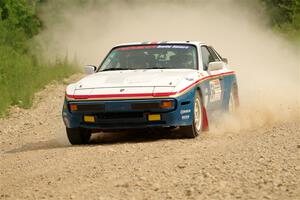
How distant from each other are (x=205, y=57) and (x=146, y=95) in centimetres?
231

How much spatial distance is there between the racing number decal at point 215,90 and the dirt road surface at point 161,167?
64cm

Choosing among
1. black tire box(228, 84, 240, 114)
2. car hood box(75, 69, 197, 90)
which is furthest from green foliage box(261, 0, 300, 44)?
car hood box(75, 69, 197, 90)

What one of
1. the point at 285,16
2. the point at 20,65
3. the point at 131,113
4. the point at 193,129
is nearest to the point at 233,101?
the point at 193,129

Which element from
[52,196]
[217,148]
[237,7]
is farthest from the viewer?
[237,7]

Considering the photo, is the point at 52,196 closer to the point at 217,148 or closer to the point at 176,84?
the point at 217,148

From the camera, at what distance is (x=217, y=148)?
8758 mm

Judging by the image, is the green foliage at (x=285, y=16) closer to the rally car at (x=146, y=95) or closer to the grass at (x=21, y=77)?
the grass at (x=21, y=77)

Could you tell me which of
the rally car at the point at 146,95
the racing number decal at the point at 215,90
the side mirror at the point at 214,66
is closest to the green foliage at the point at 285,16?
the racing number decal at the point at 215,90

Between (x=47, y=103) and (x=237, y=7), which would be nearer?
(x=47, y=103)

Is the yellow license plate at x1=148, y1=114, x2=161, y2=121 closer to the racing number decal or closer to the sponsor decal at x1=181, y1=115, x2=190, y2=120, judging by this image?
the sponsor decal at x1=181, y1=115, x2=190, y2=120

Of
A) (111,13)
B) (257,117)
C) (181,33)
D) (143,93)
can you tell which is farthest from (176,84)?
(111,13)

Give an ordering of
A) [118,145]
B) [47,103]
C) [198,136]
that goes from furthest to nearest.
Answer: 1. [47,103]
2. [198,136]
3. [118,145]

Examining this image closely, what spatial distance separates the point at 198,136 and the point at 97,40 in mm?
25954

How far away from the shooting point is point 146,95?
970 centimetres
